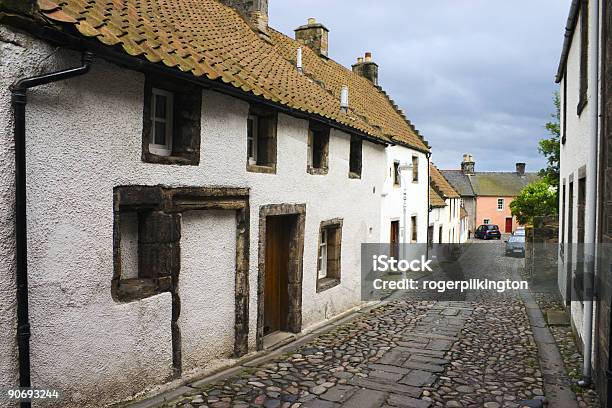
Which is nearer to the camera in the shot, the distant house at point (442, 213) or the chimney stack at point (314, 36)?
the chimney stack at point (314, 36)

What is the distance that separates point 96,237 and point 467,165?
2237 inches

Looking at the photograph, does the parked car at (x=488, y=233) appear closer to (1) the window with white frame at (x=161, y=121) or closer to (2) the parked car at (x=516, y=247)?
(2) the parked car at (x=516, y=247)

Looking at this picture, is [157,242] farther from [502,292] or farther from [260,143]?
[502,292]

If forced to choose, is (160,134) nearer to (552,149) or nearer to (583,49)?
(583,49)

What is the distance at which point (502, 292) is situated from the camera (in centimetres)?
1531

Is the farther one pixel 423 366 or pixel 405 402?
pixel 423 366

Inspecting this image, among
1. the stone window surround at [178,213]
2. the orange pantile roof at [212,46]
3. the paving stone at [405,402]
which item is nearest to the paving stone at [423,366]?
the paving stone at [405,402]

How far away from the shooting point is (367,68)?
21.6 meters

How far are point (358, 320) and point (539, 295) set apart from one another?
6481mm

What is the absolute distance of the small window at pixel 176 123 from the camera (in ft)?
20.8

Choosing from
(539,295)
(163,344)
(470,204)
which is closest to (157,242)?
(163,344)

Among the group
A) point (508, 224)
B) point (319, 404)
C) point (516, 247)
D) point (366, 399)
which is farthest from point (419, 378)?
point (508, 224)

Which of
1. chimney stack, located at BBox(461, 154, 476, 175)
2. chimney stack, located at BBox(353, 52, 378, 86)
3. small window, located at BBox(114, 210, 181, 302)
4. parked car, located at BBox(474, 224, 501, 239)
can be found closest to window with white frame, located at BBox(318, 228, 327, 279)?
small window, located at BBox(114, 210, 181, 302)

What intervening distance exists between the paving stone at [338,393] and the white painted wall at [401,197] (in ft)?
26.6
